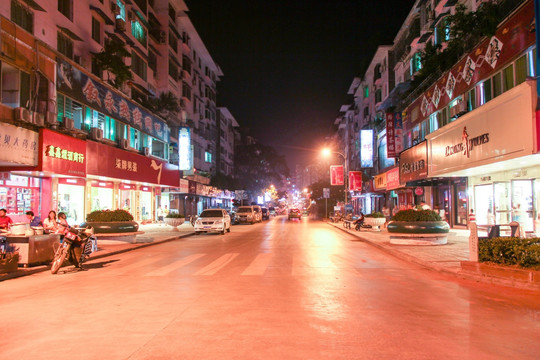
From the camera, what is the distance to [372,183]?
165 ft

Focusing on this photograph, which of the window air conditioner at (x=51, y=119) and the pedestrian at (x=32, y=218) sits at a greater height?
the window air conditioner at (x=51, y=119)

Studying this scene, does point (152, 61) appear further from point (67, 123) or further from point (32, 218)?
point (32, 218)

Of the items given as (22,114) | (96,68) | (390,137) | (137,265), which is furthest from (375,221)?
(22,114)

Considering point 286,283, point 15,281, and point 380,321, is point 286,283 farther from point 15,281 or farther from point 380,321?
point 15,281

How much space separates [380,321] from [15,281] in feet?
30.4

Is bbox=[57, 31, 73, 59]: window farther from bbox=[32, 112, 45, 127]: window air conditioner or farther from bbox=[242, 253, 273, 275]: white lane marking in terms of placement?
bbox=[242, 253, 273, 275]: white lane marking

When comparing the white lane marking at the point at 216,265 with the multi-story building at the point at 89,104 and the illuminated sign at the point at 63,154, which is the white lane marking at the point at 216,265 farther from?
the illuminated sign at the point at 63,154

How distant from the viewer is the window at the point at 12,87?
60.1 ft

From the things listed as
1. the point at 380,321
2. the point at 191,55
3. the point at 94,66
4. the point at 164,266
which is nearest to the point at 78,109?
the point at 94,66

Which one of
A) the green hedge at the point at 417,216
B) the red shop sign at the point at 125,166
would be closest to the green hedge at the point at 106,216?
the red shop sign at the point at 125,166

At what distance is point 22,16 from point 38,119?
5.70m

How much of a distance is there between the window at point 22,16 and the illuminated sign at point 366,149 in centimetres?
3538

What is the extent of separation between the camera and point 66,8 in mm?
24891

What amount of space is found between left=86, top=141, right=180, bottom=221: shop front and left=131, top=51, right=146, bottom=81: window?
748 cm
